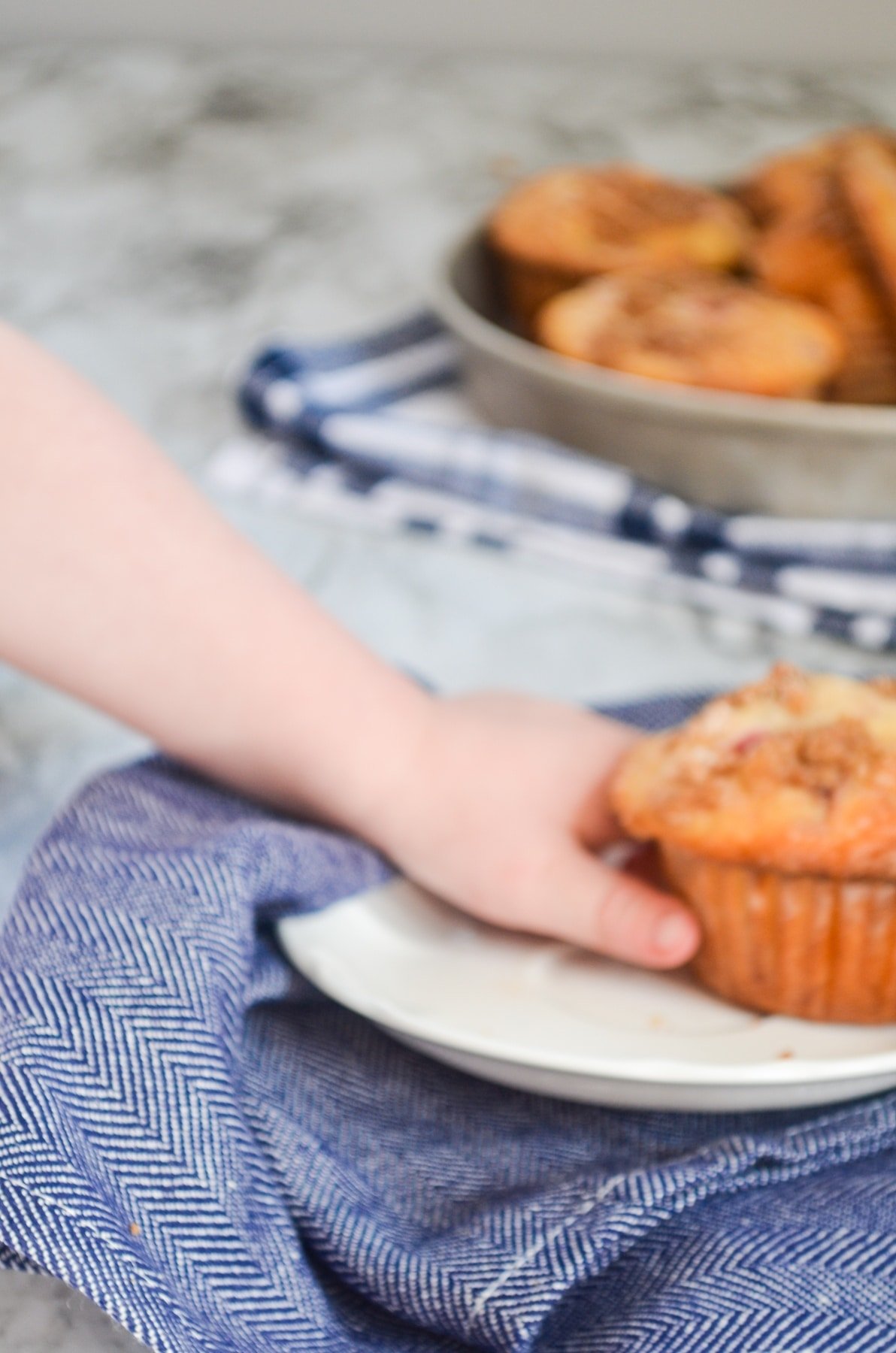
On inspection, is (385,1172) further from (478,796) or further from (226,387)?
(226,387)

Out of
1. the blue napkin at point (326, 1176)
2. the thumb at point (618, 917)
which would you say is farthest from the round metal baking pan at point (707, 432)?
the blue napkin at point (326, 1176)

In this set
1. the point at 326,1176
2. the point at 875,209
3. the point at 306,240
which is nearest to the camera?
the point at 326,1176

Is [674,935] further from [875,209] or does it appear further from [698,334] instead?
[875,209]

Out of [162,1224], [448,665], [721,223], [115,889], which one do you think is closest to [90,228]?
[721,223]

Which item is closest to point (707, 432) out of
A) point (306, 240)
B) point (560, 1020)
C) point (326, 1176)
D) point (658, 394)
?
point (658, 394)

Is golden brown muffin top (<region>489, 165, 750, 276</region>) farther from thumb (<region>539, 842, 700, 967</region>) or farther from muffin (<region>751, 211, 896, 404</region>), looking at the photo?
thumb (<region>539, 842, 700, 967</region>)

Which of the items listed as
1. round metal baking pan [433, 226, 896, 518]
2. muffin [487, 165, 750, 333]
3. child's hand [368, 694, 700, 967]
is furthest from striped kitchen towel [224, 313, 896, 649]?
child's hand [368, 694, 700, 967]
